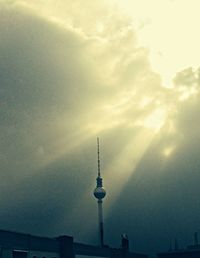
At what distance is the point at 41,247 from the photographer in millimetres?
59469

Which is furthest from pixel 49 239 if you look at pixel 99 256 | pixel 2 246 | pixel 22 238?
pixel 99 256

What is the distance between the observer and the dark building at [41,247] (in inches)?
2050

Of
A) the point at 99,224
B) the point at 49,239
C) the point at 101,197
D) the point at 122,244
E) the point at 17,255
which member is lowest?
Result: the point at 17,255

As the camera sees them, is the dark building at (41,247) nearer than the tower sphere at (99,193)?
Yes

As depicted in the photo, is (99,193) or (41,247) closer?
(41,247)

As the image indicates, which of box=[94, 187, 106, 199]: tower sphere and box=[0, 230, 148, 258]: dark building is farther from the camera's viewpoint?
box=[94, 187, 106, 199]: tower sphere

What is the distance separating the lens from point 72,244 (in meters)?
66.6

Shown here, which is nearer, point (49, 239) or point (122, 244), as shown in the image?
point (49, 239)

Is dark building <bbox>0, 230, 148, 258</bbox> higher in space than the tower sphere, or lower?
lower

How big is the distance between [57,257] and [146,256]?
4510cm

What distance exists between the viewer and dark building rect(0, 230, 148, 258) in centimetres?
5206

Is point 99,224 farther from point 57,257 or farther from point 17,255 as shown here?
point 17,255

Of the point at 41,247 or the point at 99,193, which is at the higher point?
the point at 99,193

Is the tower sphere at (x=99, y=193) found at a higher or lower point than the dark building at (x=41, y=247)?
higher
